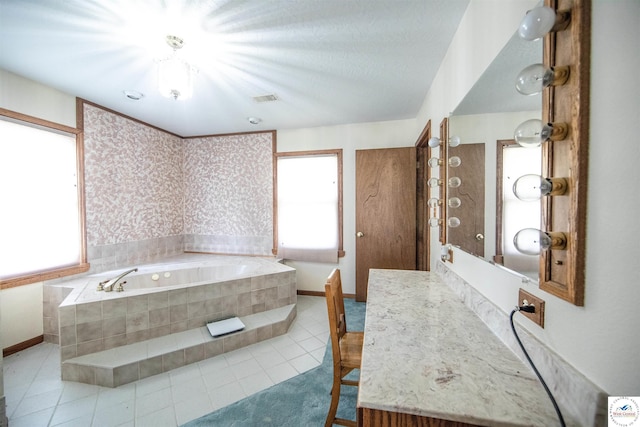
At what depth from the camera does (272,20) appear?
1.42m

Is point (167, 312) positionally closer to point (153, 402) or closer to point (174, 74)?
point (153, 402)

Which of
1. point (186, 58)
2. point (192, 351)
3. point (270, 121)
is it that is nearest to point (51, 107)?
point (186, 58)

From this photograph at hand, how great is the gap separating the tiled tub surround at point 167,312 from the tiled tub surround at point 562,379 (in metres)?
1.93

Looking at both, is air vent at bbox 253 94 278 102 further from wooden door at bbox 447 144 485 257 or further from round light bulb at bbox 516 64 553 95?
round light bulb at bbox 516 64 553 95

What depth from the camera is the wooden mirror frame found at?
583 mm

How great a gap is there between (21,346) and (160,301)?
130cm

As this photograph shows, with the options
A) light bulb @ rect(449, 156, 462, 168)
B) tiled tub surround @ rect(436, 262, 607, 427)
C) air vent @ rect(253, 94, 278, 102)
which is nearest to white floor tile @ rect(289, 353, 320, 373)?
tiled tub surround @ rect(436, 262, 607, 427)

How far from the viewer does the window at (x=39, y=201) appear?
6.43 feet

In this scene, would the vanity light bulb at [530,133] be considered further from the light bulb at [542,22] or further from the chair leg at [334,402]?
the chair leg at [334,402]

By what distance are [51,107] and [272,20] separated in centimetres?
243

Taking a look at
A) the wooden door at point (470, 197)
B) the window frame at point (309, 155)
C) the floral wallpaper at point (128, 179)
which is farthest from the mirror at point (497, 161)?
the floral wallpaper at point (128, 179)

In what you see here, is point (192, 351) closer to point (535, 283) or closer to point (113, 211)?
point (113, 211)

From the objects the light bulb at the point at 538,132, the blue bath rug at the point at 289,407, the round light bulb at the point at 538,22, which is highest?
the round light bulb at the point at 538,22

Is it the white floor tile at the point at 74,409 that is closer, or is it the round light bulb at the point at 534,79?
the round light bulb at the point at 534,79
